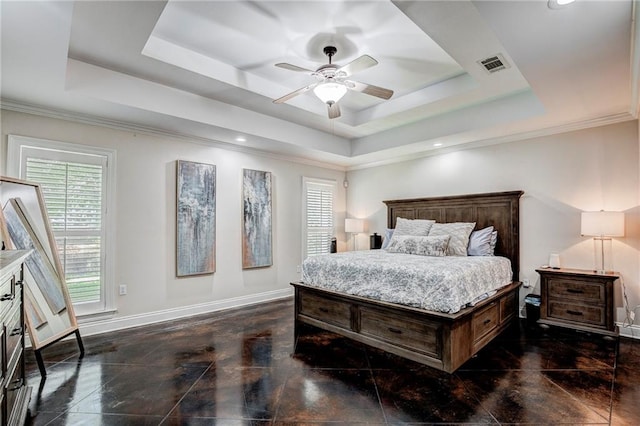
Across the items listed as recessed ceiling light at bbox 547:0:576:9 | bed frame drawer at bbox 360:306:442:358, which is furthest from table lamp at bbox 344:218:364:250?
recessed ceiling light at bbox 547:0:576:9

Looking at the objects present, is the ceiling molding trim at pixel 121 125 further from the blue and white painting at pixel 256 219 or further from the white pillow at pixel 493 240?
the white pillow at pixel 493 240

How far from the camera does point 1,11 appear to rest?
1.86 metres

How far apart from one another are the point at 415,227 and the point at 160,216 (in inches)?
143

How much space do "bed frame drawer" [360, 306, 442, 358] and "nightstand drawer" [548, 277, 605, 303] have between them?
2074 mm

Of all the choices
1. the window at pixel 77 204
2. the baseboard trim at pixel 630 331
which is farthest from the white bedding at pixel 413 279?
the window at pixel 77 204

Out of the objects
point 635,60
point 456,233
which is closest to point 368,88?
point 635,60

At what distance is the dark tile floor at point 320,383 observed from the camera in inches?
84.3

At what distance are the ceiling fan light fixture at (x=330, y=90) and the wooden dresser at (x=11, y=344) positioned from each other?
243 cm

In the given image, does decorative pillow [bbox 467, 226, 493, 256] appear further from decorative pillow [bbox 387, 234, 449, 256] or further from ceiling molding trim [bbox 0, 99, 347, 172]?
ceiling molding trim [bbox 0, 99, 347, 172]

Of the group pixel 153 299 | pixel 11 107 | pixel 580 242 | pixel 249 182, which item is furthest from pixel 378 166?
pixel 11 107

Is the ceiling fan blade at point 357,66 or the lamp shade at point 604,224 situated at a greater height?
the ceiling fan blade at point 357,66

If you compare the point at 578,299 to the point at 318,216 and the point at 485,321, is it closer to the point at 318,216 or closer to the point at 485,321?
the point at 485,321

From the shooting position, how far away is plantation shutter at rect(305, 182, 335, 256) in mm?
6027

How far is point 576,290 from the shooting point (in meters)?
3.65
